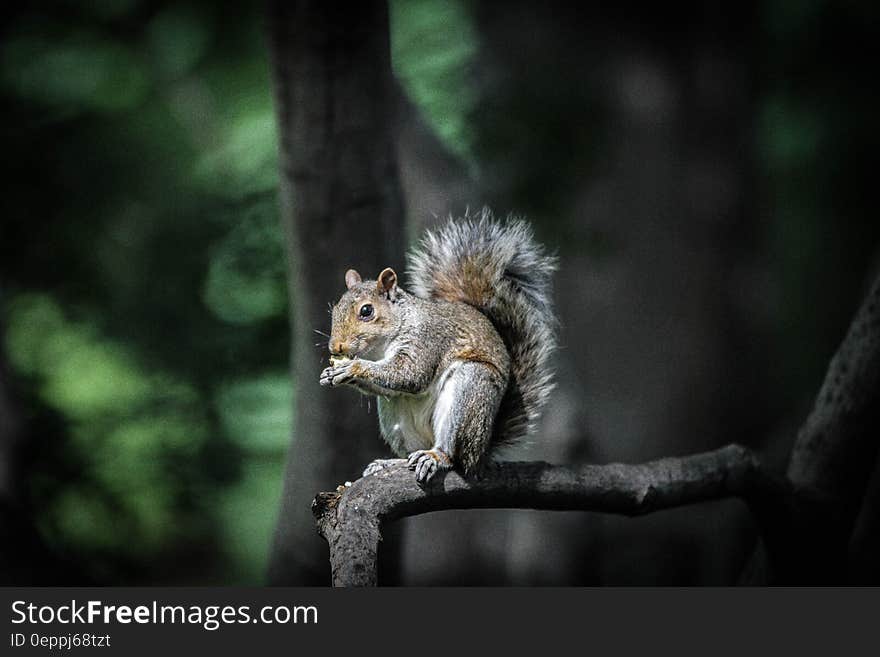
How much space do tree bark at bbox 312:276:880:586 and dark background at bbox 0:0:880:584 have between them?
45 cm

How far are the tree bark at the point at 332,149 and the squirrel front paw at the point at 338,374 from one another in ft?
1.64

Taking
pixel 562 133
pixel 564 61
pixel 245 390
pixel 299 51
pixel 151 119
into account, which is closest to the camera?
pixel 299 51

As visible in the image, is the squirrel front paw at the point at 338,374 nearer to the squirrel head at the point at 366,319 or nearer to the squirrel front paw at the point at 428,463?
the squirrel head at the point at 366,319

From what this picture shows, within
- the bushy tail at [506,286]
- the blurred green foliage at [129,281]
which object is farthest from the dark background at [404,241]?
the bushy tail at [506,286]

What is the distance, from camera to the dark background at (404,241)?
208 centimetres

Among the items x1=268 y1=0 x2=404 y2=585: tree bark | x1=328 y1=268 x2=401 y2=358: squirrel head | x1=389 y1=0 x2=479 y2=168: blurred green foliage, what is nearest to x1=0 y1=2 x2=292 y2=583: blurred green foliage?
x1=389 y1=0 x2=479 y2=168: blurred green foliage

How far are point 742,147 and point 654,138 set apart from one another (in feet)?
0.92

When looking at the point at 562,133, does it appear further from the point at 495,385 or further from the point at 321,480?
the point at 495,385

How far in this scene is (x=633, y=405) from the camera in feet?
8.95

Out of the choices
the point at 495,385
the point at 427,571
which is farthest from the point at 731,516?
the point at 495,385

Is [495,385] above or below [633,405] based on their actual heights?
below

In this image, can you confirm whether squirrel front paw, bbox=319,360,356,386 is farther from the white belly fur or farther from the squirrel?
the white belly fur

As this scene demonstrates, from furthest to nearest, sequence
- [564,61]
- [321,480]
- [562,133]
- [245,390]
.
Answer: [564,61] → [562,133] → [245,390] → [321,480]

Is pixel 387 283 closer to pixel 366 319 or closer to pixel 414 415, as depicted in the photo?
pixel 366 319
